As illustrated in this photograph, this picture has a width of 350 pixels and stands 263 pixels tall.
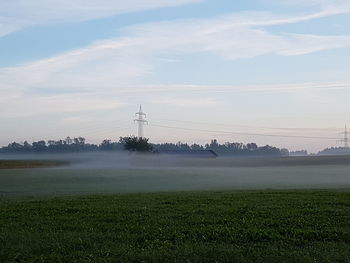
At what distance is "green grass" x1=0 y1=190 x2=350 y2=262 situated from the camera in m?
9.36

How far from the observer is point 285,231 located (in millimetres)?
11094

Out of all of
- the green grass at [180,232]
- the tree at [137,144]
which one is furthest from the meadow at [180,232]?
the tree at [137,144]

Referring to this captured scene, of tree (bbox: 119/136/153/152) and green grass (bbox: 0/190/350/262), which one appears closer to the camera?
green grass (bbox: 0/190/350/262)

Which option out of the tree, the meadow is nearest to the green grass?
the meadow

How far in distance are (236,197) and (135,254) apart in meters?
9.07

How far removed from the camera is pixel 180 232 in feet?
36.7

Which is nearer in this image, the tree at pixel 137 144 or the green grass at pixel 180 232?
the green grass at pixel 180 232

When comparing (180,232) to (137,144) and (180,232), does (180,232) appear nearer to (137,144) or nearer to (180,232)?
(180,232)

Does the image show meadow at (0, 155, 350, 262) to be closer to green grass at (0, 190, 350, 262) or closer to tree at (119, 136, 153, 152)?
green grass at (0, 190, 350, 262)

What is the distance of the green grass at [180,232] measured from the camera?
936 cm

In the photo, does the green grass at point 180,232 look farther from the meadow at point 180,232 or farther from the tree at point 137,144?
the tree at point 137,144

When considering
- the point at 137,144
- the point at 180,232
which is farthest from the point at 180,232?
the point at 137,144

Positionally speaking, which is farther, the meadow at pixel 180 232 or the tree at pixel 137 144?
the tree at pixel 137 144

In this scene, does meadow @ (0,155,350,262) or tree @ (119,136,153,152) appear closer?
meadow @ (0,155,350,262)
